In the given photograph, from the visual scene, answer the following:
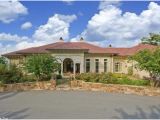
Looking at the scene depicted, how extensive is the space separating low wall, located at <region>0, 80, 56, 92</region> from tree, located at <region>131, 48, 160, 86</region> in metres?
7.30

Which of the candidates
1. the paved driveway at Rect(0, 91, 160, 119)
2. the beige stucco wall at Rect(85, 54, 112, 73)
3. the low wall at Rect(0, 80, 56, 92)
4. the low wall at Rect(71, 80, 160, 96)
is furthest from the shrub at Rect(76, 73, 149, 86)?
the beige stucco wall at Rect(85, 54, 112, 73)

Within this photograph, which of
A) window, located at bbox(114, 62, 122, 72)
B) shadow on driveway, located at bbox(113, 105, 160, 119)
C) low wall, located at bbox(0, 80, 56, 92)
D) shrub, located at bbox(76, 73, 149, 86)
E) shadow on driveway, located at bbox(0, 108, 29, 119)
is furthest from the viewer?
window, located at bbox(114, 62, 122, 72)

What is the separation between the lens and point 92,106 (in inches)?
692

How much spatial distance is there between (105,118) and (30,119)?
3.05 m

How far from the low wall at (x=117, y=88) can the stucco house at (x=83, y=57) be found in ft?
32.9

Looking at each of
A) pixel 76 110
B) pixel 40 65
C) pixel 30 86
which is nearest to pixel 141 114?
pixel 76 110

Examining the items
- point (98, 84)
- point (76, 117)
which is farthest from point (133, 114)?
point (98, 84)

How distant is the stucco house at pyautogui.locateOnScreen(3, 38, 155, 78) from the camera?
38156 millimetres

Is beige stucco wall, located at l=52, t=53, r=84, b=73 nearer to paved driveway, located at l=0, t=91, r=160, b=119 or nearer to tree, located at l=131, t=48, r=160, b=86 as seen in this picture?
tree, located at l=131, t=48, r=160, b=86

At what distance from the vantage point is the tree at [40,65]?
28.9 metres

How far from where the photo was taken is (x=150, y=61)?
79.3ft

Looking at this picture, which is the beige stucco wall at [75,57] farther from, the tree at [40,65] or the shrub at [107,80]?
the shrub at [107,80]

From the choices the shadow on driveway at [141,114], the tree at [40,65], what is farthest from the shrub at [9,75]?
the shadow on driveway at [141,114]

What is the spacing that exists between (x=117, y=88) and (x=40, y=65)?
7.42 m
